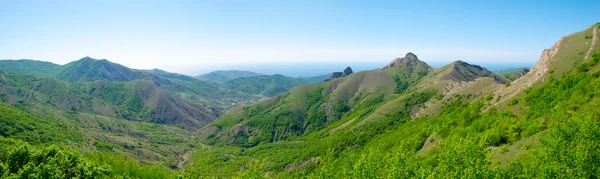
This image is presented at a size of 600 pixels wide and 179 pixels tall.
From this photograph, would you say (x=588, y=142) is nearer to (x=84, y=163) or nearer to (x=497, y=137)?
(x=497, y=137)

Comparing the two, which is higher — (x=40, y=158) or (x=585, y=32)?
(x=585, y=32)

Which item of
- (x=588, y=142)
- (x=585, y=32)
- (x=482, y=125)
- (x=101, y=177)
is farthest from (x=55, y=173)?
(x=585, y=32)

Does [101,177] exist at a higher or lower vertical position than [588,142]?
lower

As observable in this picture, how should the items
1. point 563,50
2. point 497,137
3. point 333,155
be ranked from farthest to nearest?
point 333,155 → point 563,50 → point 497,137

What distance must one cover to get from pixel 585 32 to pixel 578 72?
1978 cm

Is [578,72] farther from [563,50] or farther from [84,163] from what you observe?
[84,163]

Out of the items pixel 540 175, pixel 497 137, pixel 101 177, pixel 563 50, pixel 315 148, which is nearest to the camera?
pixel 540 175

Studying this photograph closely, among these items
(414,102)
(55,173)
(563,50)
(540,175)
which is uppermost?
(563,50)

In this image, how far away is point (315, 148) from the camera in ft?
601

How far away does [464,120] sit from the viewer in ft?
253

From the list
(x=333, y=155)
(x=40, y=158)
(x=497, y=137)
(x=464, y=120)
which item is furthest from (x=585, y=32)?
(x=40, y=158)

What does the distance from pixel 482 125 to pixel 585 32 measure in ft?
132

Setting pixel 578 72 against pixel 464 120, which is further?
pixel 464 120

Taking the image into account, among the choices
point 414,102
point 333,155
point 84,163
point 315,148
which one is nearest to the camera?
point 84,163
